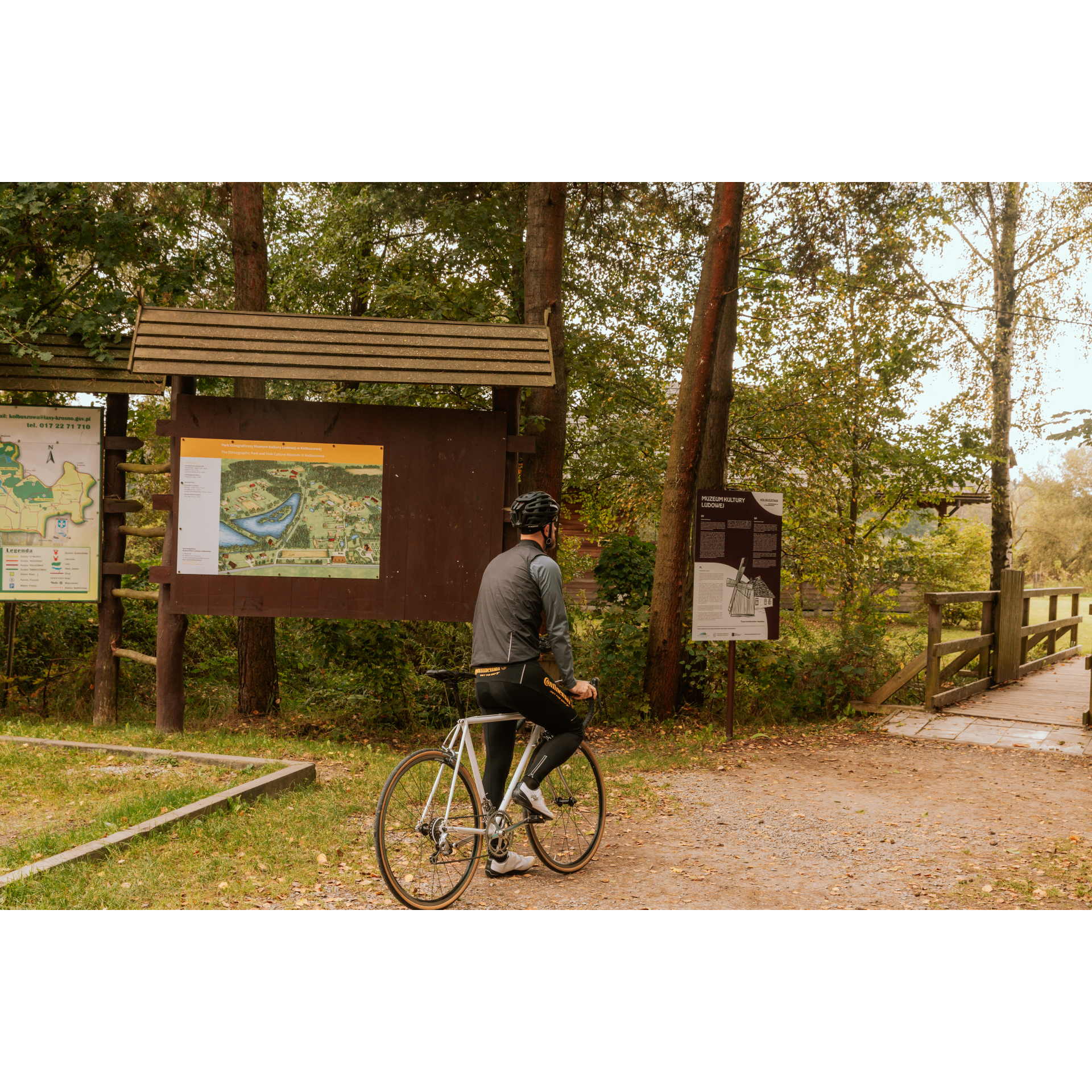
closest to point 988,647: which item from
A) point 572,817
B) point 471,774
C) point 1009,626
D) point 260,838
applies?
point 1009,626

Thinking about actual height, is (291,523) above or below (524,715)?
above

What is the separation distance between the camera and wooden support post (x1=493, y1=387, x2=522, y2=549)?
317 inches

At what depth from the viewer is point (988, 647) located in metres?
12.1

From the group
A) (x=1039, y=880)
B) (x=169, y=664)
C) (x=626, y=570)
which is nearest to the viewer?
(x=1039, y=880)

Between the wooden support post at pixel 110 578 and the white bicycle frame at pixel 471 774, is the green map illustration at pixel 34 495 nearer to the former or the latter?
the wooden support post at pixel 110 578

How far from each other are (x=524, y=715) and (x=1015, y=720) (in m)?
7.69

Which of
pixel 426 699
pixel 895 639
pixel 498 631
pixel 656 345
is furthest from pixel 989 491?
pixel 498 631

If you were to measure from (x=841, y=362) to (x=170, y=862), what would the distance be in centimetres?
1070

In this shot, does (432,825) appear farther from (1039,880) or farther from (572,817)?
(1039,880)

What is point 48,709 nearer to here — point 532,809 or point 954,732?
point 532,809

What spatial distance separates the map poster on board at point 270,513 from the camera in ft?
25.7

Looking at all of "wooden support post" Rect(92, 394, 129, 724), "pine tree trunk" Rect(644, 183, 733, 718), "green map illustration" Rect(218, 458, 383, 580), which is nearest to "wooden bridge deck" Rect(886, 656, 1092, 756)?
"pine tree trunk" Rect(644, 183, 733, 718)

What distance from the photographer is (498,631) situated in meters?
4.62

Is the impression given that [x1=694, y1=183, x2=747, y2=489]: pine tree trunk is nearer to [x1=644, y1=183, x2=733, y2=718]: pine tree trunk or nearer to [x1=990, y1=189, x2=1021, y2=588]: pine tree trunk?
[x1=644, y1=183, x2=733, y2=718]: pine tree trunk
